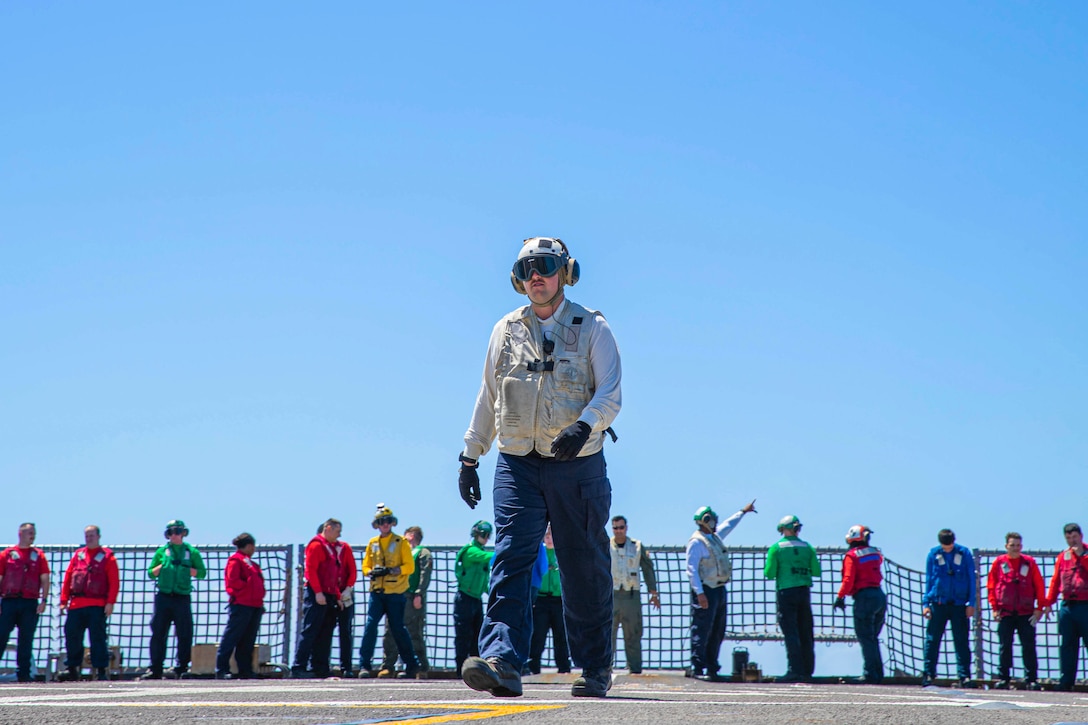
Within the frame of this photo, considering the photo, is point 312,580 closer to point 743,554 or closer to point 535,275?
point 743,554

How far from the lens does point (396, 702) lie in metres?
5.77

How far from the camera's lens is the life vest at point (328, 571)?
1530 centimetres

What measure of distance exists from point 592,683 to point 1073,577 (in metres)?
9.45

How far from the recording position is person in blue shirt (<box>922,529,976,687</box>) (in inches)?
572

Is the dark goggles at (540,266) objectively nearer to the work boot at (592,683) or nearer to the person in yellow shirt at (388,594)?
the work boot at (592,683)

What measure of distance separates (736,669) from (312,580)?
4.95 m

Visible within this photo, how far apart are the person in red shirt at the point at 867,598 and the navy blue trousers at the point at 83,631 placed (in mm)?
8278

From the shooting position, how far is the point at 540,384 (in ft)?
19.9

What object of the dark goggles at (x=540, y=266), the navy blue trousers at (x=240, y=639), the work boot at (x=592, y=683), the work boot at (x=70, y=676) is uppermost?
the dark goggles at (x=540, y=266)

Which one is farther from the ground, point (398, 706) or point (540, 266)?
point (540, 266)

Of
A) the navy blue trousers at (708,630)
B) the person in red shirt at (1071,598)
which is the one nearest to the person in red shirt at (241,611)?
the navy blue trousers at (708,630)

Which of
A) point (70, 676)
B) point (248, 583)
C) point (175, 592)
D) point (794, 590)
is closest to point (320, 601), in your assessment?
point (248, 583)

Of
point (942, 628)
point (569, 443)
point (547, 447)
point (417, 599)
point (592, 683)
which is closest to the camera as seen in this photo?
point (569, 443)

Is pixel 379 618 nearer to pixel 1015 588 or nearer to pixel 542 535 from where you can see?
pixel 1015 588
